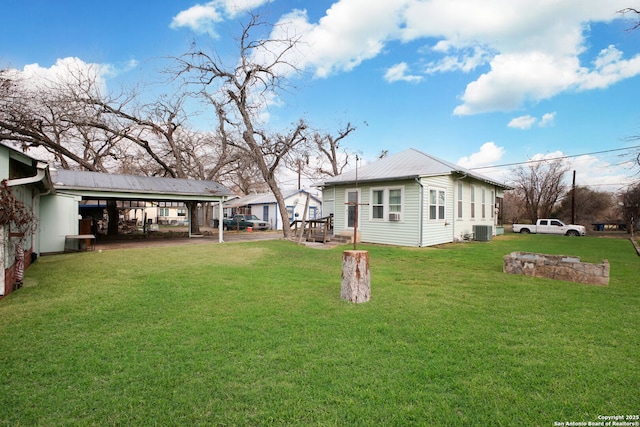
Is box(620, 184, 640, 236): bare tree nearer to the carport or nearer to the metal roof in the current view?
the metal roof

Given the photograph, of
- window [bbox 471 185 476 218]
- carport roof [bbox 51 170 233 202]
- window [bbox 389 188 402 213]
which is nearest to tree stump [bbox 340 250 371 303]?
window [bbox 389 188 402 213]

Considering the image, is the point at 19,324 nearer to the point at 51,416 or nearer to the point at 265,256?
the point at 51,416

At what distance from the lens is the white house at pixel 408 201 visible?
12.5 metres

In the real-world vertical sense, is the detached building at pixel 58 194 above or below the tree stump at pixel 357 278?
above

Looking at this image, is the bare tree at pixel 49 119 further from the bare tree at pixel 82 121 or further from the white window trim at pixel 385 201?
the white window trim at pixel 385 201

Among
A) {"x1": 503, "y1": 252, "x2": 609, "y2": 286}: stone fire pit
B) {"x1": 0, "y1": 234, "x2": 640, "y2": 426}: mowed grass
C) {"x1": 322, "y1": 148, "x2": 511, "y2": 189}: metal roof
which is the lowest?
{"x1": 0, "y1": 234, "x2": 640, "y2": 426}: mowed grass

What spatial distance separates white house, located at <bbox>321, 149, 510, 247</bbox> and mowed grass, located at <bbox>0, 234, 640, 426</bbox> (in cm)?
670

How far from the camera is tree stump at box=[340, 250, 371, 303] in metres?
4.86

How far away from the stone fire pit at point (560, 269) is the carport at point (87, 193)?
1254 cm

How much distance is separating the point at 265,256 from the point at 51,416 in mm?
7824

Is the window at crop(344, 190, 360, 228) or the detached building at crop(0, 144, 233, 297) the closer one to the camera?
the detached building at crop(0, 144, 233, 297)

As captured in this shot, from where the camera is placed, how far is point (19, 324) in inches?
155

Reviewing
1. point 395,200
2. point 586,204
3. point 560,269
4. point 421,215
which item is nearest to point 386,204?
point 395,200

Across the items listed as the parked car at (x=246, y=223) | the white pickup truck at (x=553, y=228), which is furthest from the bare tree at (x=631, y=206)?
the parked car at (x=246, y=223)
